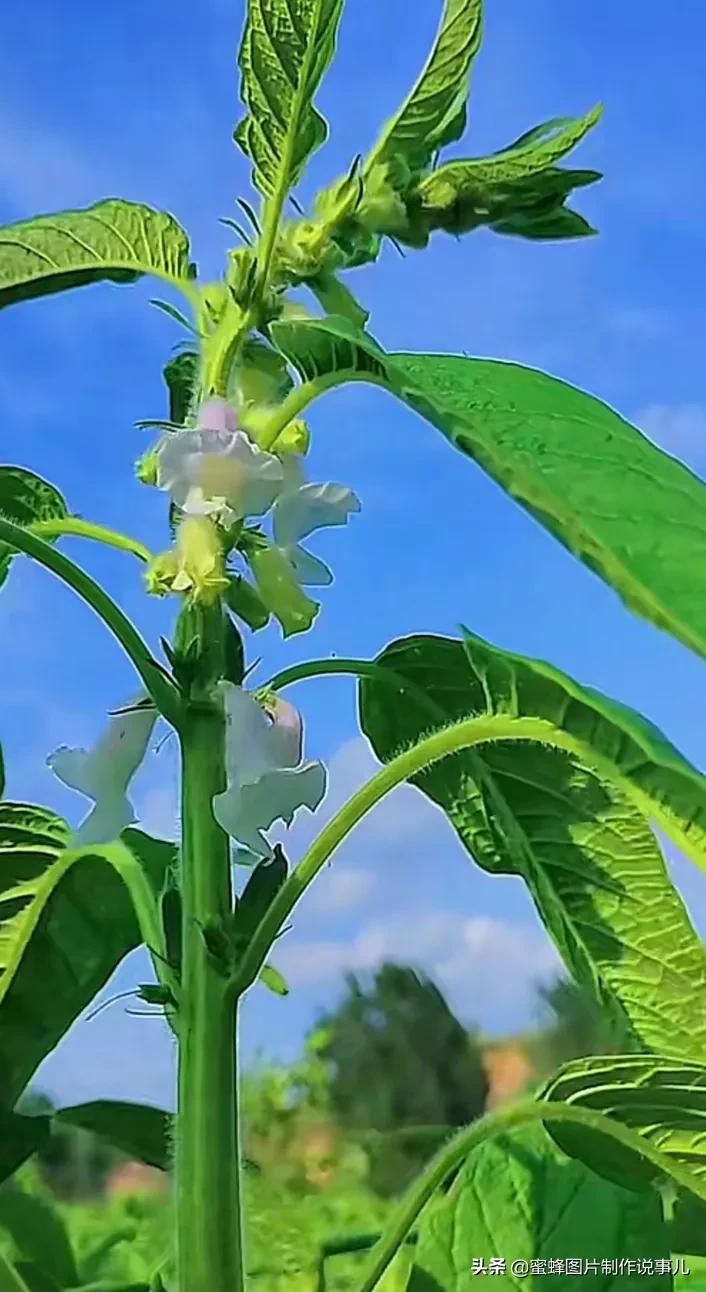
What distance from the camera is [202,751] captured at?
12.4 inches

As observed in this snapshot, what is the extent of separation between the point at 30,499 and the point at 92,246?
0.24ft

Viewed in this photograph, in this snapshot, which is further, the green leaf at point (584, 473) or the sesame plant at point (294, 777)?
the sesame plant at point (294, 777)

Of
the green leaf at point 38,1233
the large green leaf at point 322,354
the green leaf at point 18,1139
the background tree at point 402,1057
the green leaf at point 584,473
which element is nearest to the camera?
the green leaf at point 584,473

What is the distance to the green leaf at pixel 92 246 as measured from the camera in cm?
38

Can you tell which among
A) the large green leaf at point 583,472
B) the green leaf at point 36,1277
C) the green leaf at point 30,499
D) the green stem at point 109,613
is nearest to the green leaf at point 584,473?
Result: the large green leaf at point 583,472

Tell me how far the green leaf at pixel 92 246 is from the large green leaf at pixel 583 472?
16cm

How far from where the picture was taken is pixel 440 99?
358mm

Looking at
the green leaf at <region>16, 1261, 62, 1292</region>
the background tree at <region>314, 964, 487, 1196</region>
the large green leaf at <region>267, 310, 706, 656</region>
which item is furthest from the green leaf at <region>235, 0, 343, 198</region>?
the background tree at <region>314, 964, 487, 1196</region>

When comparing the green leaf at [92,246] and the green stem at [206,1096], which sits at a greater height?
the green leaf at [92,246]

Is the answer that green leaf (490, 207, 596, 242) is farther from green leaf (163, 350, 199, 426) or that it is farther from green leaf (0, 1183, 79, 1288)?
green leaf (0, 1183, 79, 1288)

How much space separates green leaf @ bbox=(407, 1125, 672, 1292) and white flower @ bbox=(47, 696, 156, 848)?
0.39 ft

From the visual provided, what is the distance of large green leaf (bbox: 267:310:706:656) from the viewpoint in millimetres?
152

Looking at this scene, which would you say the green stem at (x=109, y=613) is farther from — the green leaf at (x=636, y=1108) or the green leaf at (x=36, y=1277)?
the green leaf at (x=36, y=1277)

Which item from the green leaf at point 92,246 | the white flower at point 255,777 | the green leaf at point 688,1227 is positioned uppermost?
the green leaf at point 92,246
